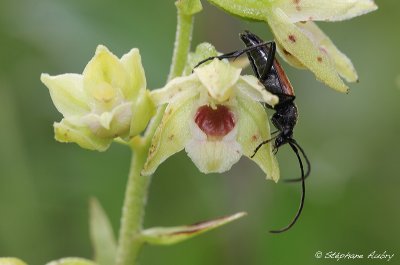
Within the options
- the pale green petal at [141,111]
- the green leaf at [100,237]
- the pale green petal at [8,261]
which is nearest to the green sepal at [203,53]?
the pale green petal at [141,111]

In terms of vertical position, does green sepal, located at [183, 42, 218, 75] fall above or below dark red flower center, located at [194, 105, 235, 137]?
above

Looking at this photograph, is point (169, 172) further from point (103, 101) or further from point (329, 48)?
point (103, 101)

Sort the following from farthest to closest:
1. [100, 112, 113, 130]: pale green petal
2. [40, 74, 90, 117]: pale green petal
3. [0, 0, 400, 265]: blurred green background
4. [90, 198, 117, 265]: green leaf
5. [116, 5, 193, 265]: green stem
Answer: [0, 0, 400, 265]: blurred green background, [90, 198, 117, 265]: green leaf, [116, 5, 193, 265]: green stem, [40, 74, 90, 117]: pale green petal, [100, 112, 113, 130]: pale green petal

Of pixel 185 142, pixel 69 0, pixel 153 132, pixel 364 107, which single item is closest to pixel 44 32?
pixel 69 0

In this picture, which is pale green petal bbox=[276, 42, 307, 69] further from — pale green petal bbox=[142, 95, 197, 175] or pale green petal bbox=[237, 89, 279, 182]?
pale green petal bbox=[142, 95, 197, 175]

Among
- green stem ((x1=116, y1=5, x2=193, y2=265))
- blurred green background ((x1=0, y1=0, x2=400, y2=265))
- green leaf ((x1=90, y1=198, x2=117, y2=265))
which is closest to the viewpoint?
green stem ((x1=116, y1=5, x2=193, y2=265))

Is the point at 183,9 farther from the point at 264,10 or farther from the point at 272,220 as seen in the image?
the point at 272,220

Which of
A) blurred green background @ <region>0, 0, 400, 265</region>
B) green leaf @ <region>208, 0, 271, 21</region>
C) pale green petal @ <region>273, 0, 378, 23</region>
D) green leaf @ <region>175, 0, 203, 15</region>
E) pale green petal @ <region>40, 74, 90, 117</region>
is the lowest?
blurred green background @ <region>0, 0, 400, 265</region>

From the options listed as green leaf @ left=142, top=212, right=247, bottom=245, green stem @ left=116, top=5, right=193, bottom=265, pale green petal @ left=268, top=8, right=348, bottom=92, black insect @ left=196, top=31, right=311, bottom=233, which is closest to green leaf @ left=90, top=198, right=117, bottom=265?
green stem @ left=116, top=5, right=193, bottom=265

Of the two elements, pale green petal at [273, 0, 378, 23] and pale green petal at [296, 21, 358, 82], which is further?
pale green petal at [296, 21, 358, 82]

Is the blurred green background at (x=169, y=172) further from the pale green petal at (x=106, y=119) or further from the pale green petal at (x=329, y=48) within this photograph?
the pale green petal at (x=106, y=119)
